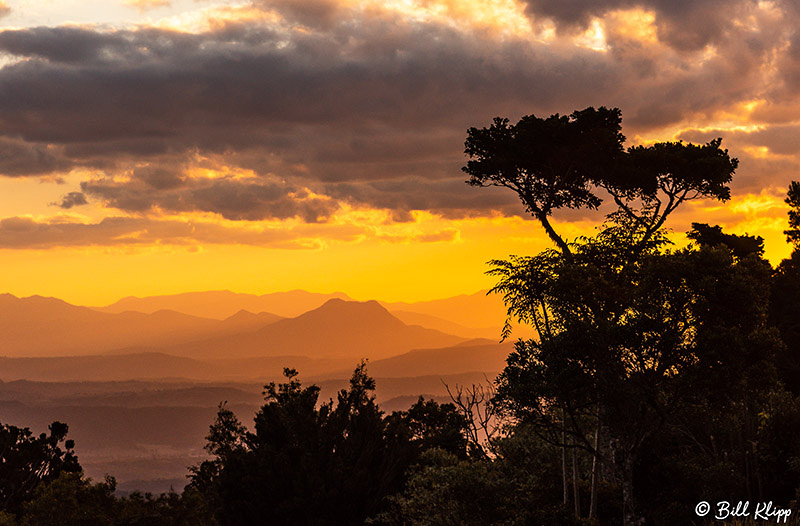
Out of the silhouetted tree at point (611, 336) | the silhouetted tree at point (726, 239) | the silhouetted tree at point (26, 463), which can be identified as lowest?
the silhouetted tree at point (26, 463)

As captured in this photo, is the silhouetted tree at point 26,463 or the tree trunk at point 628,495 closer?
the tree trunk at point 628,495

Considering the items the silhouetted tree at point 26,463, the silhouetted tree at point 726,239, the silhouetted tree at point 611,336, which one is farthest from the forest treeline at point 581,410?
the silhouetted tree at point 26,463

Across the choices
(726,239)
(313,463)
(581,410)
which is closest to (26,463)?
(313,463)

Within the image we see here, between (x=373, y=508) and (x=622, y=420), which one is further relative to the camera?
(x=373, y=508)

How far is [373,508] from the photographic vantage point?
4309 cm

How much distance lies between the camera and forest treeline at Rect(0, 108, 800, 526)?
31.4 metres

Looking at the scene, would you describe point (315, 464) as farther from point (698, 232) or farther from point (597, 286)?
point (698, 232)

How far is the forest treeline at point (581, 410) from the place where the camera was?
31.4 metres

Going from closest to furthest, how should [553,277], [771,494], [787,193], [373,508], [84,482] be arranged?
[553,277], [771,494], [373,508], [84,482], [787,193]

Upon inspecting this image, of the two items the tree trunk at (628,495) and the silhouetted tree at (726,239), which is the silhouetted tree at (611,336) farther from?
the silhouetted tree at (726,239)

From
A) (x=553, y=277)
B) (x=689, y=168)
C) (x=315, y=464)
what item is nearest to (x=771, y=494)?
(x=553, y=277)

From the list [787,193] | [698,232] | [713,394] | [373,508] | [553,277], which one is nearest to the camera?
[713,394]

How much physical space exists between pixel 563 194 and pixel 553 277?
14.0 metres

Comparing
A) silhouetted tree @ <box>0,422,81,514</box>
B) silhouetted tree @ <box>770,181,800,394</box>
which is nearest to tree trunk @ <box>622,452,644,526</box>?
silhouetted tree @ <box>770,181,800,394</box>
